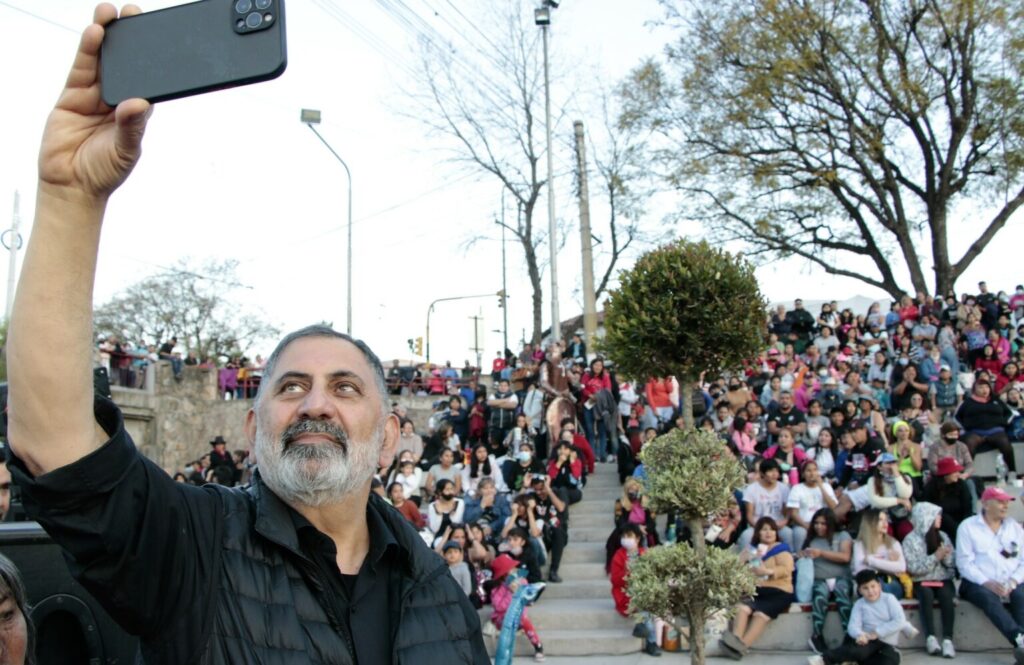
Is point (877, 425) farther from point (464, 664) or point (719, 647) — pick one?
point (464, 664)

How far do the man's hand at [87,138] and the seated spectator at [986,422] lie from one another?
44.2 ft

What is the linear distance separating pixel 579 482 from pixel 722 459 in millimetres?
5880

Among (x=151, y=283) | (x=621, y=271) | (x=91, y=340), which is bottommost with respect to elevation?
(x=91, y=340)

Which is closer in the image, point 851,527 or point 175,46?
point 175,46

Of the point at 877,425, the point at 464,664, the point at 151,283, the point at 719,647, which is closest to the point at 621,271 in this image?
the point at 719,647

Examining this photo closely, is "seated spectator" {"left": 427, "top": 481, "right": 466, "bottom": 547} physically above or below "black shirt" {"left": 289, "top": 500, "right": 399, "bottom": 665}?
below

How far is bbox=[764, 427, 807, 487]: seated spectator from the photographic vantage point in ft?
41.8

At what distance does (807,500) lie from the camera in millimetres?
11953

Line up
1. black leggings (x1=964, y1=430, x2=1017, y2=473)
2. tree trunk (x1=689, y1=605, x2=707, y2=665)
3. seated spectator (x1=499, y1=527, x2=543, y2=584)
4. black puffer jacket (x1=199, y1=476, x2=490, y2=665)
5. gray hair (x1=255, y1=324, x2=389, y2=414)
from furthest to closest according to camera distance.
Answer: black leggings (x1=964, y1=430, x2=1017, y2=473)
seated spectator (x1=499, y1=527, x2=543, y2=584)
tree trunk (x1=689, y1=605, x2=707, y2=665)
gray hair (x1=255, y1=324, x2=389, y2=414)
black puffer jacket (x1=199, y1=476, x2=490, y2=665)

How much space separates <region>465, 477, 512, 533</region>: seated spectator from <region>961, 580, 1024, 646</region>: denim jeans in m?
5.64

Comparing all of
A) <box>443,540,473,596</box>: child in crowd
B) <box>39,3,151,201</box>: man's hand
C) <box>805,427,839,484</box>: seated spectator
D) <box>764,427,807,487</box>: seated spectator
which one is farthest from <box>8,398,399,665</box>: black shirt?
<box>805,427,839,484</box>: seated spectator

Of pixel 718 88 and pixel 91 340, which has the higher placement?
pixel 718 88

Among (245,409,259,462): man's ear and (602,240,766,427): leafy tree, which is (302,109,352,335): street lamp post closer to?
(602,240,766,427): leafy tree

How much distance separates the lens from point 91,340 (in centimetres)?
187
